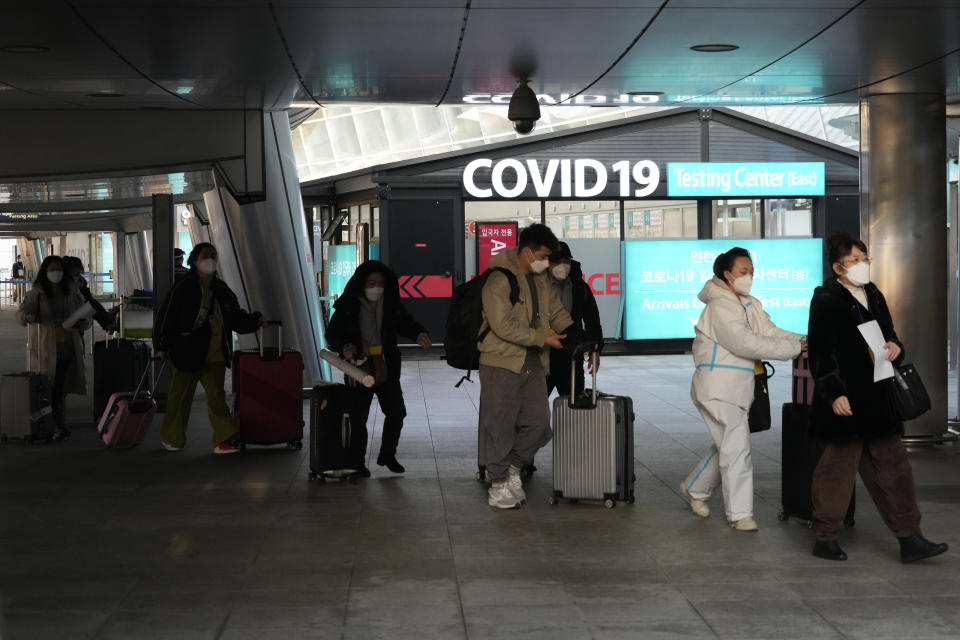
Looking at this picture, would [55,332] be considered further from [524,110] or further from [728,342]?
[728,342]

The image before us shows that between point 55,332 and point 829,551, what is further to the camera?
point 55,332

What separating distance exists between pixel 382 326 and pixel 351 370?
2.03 feet

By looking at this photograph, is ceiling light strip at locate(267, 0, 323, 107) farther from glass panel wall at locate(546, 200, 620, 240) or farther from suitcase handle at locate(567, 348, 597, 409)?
glass panel wall at locate(546, 200, 620, 240)

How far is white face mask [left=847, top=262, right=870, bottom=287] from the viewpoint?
6.62 m

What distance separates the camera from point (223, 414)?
35.8 feet

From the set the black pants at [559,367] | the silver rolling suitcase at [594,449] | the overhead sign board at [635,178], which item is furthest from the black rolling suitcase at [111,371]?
the overhead sign board at [635,178]

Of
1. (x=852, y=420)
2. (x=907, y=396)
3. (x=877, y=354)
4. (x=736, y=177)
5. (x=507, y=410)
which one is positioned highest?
(x=736, y=177)

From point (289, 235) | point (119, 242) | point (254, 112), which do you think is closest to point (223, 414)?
point (254, 112)

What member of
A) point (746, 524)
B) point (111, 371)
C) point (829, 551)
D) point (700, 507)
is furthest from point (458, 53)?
point (111, 371)

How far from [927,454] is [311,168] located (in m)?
19.8

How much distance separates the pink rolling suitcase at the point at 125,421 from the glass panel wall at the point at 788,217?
13.8 meters

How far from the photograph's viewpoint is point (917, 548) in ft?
21.2

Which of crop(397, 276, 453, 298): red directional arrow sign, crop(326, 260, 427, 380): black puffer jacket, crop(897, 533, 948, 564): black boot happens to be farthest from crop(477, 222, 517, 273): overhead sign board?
crop(897, 533, 948, 564): black boot

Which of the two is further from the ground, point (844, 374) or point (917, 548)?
point (844, 374)
